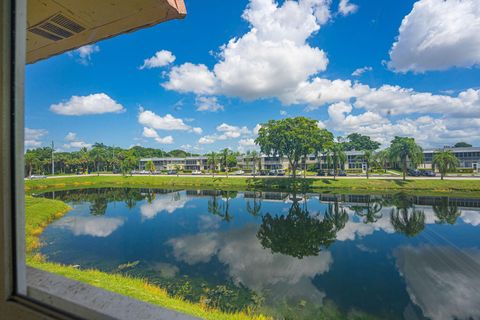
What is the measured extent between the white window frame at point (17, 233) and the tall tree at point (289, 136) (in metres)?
35.8

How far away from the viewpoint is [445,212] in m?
19.7

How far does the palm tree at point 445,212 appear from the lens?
57.7 feet

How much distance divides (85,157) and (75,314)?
73757 millimetres

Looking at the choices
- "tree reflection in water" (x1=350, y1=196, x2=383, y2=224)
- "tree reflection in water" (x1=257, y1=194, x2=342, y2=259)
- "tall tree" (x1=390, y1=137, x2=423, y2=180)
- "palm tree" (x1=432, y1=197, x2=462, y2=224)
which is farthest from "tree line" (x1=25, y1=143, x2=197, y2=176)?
"palm tree" (x1=432, y1=197, x2=462, y2=224)

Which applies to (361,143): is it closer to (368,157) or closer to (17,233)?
(368,157)

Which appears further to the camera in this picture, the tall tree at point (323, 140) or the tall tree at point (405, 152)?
the tall tree at point (323, 140)

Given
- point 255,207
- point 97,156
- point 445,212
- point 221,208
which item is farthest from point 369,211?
point 97,156

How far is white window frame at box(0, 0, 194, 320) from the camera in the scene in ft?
3.30

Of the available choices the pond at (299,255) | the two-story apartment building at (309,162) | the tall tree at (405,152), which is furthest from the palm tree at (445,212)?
the two-story apartment building at (309,162)

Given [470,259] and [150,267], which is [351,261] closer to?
[470,259]

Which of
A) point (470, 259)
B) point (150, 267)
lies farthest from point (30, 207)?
point (470, 259)

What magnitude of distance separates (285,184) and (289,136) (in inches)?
290

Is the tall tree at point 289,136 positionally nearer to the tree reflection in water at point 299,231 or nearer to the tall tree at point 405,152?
the tall tree at point 405,152

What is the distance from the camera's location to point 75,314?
0.95 m
